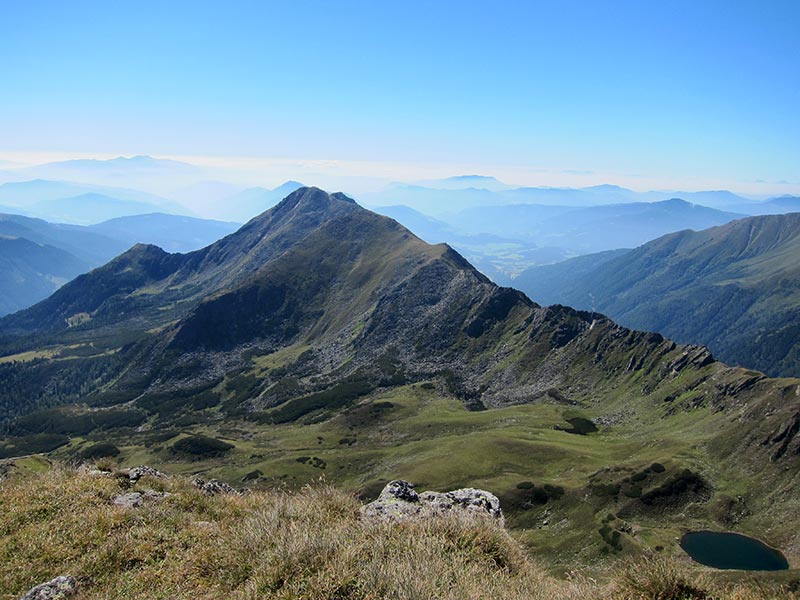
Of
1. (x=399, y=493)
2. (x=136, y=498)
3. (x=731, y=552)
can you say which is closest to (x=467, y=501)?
(x=399, y=493)

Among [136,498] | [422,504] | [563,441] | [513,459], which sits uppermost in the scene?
[136,498]

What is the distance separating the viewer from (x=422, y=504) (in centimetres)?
1667

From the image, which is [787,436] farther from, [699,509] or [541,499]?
[541,499]

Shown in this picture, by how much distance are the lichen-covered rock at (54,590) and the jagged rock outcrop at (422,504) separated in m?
7.14

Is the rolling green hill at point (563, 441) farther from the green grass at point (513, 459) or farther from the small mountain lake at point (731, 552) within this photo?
the small mountain lake at point (731, 552)

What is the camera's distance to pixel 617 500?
74938 mm

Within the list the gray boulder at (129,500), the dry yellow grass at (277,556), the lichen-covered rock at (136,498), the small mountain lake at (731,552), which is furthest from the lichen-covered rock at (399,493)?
the small mountain lake at (731,552)

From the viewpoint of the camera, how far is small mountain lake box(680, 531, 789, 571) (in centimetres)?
5784

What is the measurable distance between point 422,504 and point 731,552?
6610cm

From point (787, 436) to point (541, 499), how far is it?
42.4 meters

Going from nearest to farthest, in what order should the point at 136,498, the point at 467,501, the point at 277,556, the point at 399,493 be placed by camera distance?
the point at 277,556
the point at 136,498
the point at 399,493
the point at 467,501

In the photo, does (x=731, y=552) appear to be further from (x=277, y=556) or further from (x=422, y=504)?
(x=277, y=556)

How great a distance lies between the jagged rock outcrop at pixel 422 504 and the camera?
14.5 m

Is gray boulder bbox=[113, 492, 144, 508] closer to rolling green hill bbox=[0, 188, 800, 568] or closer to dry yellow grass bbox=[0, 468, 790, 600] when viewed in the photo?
dry yellow grass bbox=[0, 468, 790, 600]
